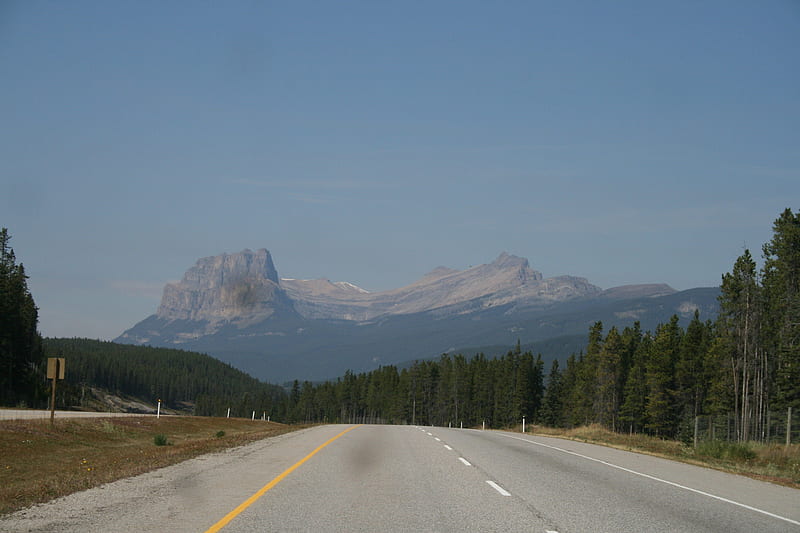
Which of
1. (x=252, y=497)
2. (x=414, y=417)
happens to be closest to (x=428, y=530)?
(x=252, y=497)

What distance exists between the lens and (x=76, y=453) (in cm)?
2545

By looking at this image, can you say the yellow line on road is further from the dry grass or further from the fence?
the fence

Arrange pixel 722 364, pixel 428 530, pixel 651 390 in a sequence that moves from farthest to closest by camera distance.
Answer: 1. pixel 651 390
2. pixel 722 364
3. pixel 428 530

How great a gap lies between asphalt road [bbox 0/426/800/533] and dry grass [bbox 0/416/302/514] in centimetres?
73

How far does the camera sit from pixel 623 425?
96.9 metres

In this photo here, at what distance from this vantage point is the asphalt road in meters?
10.1

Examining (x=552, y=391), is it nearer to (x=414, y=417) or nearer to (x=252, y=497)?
(x=414, y=417)

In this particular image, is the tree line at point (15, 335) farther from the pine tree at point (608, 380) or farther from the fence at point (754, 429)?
the pine tree at point (608, 380)

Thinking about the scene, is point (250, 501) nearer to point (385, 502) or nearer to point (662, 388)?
point (385, 502)

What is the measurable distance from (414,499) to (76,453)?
17.7m

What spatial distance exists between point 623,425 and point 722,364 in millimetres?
34026

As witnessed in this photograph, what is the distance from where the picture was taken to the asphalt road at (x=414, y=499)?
33.0 feet

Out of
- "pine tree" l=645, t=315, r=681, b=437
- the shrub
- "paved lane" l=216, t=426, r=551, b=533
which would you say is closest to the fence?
the shrub

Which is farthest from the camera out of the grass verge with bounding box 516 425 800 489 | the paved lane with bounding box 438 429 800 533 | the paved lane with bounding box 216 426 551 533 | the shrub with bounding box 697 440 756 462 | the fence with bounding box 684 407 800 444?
the fence with bounding box 684 407 800 444
